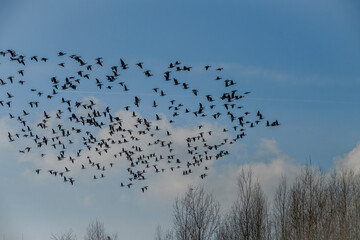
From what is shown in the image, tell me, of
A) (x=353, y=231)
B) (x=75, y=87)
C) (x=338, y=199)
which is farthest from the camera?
(x=338, y=199)

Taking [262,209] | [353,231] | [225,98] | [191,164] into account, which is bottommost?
[353,231]

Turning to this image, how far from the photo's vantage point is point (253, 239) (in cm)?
3388

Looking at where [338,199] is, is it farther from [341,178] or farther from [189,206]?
[189,206]

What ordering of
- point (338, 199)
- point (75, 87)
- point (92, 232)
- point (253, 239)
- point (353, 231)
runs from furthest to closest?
point (92, 232) < point (338, 199) < point (253, 239) < point (75, 87) < point (353, 231)

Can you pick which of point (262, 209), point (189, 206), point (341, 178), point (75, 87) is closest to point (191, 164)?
point (189, 206)

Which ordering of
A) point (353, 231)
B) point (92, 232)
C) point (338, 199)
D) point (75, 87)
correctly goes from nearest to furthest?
point (353, 231), point (75, 87), point (338, 199), point (92, 232)

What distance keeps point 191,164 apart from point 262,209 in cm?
550

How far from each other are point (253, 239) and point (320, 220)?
4.51 meters

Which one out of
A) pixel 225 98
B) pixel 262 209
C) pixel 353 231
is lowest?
pixel 353 231

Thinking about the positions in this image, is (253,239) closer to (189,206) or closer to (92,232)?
(189,206)

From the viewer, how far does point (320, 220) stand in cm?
3412

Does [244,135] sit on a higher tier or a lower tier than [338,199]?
higher

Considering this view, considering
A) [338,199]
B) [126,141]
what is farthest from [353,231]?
[126,141]

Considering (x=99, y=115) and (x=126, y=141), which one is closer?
(x=99, y=115)
